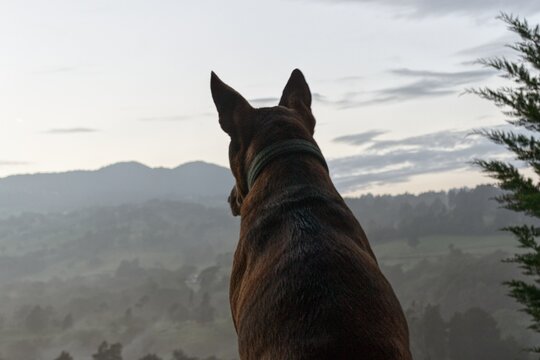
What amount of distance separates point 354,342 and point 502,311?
180m

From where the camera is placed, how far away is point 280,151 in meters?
5.77

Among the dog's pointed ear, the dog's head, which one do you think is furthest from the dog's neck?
the dog's pointed ear

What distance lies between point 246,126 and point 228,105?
0.40 meters

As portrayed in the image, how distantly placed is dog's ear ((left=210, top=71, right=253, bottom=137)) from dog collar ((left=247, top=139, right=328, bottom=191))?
81cm

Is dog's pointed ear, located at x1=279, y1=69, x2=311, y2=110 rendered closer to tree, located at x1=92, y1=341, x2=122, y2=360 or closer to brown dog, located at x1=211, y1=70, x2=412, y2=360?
brown dog, located at x1=211, y1=70, x2=412, y2=360

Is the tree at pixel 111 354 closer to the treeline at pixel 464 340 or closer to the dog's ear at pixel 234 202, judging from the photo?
the treeline at pixel 464 340

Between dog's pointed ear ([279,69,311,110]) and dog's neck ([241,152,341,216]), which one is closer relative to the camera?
dog's neck ([241,152,341,216])

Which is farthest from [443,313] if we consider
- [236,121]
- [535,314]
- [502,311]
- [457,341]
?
[236,121]

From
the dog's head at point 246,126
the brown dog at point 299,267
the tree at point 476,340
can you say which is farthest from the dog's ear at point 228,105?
the tree at point 476,340

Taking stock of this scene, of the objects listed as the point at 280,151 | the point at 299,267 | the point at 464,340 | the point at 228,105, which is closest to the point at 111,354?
the point at 464,340

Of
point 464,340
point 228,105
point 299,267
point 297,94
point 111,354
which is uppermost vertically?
point 297,94

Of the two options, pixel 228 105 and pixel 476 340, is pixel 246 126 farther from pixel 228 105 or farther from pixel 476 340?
pixel 476 340

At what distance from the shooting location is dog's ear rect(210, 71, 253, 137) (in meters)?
6.62

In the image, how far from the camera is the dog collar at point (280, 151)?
18.9 ft
